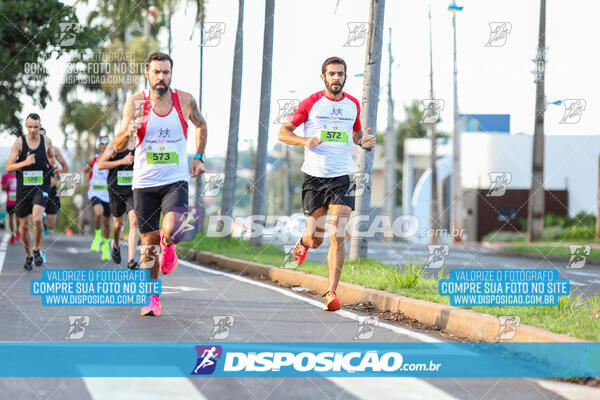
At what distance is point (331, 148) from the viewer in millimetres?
8523

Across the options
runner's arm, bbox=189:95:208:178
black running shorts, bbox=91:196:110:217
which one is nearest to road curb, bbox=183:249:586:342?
runner's arm, bbox=189:95:208:178

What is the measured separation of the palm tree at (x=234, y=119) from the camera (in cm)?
1930

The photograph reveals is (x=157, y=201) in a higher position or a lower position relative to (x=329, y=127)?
lower

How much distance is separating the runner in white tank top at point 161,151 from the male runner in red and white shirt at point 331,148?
1.11 meters

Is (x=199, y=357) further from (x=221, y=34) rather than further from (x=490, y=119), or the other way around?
(x=490, y=119)

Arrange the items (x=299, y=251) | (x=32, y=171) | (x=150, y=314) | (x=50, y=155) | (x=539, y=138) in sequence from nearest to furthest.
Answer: (x=150, y=314), (x=299, y=251), (x=32, y=171), (x=50, y=155), (x=539, y=138)

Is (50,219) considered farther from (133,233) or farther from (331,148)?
(331,148)

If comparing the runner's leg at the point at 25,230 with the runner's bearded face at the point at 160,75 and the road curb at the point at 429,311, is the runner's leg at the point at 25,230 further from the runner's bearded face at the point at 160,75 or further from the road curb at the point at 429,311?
the runner's bearded face at the point at 160,75

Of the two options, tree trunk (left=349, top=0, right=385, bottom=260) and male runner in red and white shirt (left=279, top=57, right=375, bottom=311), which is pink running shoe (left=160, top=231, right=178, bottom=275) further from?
tree trunk (left=349, top=0, right=385, bottom=260)

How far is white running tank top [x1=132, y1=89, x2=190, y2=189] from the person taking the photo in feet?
25.1

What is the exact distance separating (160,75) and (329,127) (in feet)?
5.87

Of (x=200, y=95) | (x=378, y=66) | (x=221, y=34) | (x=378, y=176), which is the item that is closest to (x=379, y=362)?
(x=378, y=66)

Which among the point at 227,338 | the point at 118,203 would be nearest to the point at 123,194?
the point at 118,203

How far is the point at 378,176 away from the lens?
70.2m
